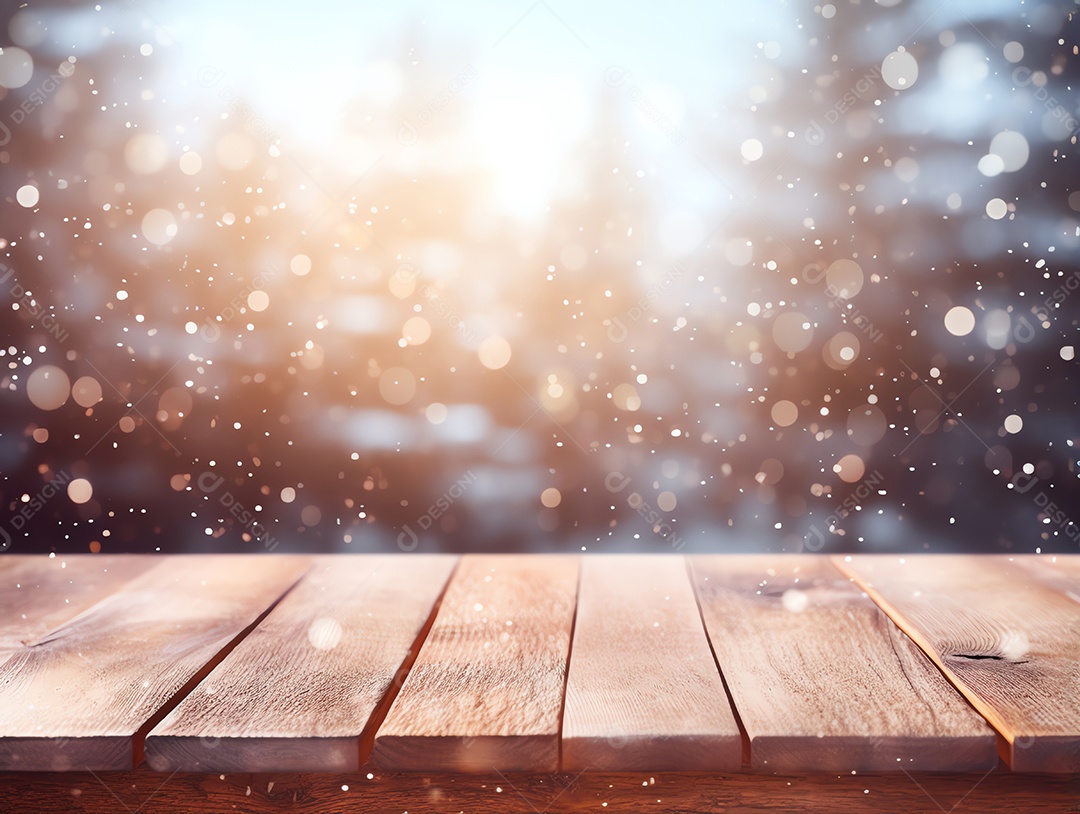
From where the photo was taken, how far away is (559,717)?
68cm

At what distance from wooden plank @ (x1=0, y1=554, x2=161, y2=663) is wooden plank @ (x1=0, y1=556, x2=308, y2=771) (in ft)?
0.07

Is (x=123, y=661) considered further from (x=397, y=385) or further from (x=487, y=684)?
(x=397, y=385)

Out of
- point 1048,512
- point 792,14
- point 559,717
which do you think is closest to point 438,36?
point 792,14

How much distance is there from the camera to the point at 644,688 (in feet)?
2.38

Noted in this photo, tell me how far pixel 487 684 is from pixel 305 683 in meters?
0.17

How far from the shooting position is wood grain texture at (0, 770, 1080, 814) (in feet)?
2.21

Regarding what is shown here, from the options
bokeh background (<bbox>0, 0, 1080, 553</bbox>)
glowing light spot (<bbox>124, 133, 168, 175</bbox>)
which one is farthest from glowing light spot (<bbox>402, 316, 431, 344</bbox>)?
glowing light spot (<bbox>124, 133, 168, 175</bbox>)

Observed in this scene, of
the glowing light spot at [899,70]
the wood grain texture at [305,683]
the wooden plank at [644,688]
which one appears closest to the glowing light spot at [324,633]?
the wood grain texture at [305,683]

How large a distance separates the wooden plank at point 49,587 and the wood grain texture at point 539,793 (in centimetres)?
20

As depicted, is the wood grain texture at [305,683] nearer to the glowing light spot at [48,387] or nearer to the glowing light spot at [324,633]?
the glowing light spot at [324,633]

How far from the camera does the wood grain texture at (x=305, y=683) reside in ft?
2.13

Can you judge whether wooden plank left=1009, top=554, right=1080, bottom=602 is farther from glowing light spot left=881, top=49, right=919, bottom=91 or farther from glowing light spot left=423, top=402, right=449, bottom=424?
glowing light spot left=423, top=402, right=449, bottom=424

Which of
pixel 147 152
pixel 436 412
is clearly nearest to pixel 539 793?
pixel 436 412

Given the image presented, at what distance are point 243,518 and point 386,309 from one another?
39 centimetres
